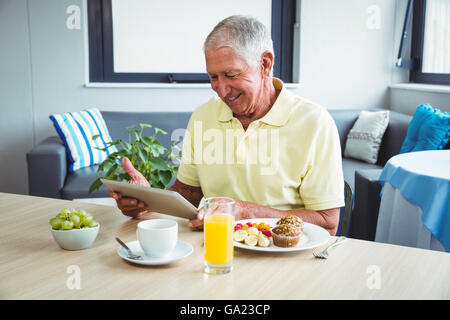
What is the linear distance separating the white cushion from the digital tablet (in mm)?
2698

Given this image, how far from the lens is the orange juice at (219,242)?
95 centimetres

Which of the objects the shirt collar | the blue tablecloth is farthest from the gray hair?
the blue tablecloth

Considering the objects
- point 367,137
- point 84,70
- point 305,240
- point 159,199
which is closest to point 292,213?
point 305,240

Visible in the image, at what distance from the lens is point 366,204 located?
2.68 m

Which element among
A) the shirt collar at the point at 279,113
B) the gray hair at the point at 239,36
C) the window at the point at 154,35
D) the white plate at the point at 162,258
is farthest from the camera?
the window at the point at 154,35

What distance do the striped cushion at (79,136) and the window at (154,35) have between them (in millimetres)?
752

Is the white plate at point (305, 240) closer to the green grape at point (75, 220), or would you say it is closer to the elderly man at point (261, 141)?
the elderly man at point (261, 141)

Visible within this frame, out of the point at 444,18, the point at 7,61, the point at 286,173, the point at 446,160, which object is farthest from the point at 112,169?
the point at 444,18

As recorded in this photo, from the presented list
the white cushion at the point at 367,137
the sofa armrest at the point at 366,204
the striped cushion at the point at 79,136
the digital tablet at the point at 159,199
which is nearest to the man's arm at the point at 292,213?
the digital tablet at the point at 159,199

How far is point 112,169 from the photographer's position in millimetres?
2154

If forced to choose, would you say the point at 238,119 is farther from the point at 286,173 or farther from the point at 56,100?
the point at 56,100

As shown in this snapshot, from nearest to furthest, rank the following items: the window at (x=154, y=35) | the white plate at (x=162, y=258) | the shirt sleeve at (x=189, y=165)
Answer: the white plate at (x=162, y=258) → the shirt sleeve at (x=189, y=165) → the window at (x=154, y=35)

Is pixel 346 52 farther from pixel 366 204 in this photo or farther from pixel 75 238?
pixel 75 238

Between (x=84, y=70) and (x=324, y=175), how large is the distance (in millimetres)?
2959
